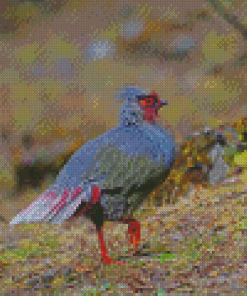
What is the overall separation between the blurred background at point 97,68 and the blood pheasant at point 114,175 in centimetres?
94

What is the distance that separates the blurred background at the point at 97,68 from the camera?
3230mm

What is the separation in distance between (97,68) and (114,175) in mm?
1566

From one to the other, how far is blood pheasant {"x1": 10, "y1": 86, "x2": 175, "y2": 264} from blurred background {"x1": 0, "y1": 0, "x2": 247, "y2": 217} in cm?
94

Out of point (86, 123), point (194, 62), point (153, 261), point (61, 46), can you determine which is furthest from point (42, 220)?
point (194, 62)

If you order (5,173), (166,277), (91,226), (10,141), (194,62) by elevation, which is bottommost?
(166,277)

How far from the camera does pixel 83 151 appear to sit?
2.23 m

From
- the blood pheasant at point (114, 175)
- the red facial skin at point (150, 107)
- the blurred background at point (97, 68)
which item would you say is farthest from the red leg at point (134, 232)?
the blurred background at point (97, 68)

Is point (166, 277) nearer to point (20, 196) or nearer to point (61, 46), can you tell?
point (20, 196)

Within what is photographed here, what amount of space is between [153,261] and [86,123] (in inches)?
68.6

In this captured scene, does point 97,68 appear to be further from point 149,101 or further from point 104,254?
point 104,254

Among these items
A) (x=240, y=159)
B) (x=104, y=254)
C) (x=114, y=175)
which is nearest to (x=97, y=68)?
(x=240, y=159)

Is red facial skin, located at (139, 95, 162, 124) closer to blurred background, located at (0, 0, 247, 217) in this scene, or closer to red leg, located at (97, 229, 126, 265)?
red leg, located at (97, 229, 126, 265)

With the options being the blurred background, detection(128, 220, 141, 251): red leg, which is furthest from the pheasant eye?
the blurred background

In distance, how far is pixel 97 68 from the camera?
3348 millimetres
